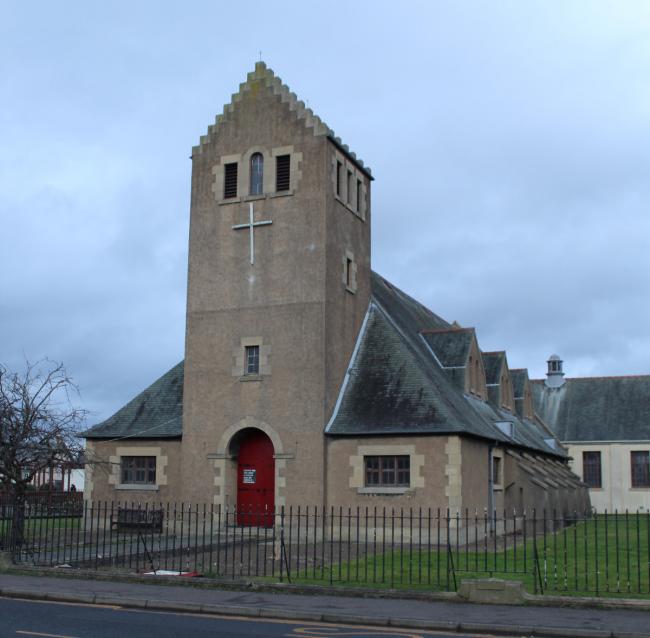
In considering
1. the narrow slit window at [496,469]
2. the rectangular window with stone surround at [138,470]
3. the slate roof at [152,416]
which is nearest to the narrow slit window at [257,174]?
the slate roof at [152,416]

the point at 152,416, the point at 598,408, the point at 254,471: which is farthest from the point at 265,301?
the point at 598,408

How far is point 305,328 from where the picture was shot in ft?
93.9

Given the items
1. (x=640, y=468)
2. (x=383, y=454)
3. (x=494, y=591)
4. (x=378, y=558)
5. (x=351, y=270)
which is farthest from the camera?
(x=640, y=468)

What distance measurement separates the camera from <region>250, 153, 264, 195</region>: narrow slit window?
30.3 meters

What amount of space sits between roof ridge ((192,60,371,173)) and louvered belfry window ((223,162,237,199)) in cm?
136

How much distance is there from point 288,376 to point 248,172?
7513mm

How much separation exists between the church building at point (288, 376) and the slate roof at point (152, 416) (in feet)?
0.23

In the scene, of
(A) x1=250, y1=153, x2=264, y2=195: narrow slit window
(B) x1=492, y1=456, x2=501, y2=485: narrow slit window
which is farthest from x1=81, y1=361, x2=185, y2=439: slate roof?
(B) x1=492, y1=456, x2=501, y2=485: narrow slit window

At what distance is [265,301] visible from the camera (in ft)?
96.1

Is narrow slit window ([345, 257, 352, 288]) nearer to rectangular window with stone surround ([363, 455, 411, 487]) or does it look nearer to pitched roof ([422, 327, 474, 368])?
pitched roof ([422, 327, 474, 368])

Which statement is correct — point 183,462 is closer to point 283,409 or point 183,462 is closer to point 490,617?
point 283,409

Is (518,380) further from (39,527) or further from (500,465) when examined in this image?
(39,527)

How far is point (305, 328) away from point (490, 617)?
16449 millimetres

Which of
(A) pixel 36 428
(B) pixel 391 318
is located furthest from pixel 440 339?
(A) pixel 36 428
